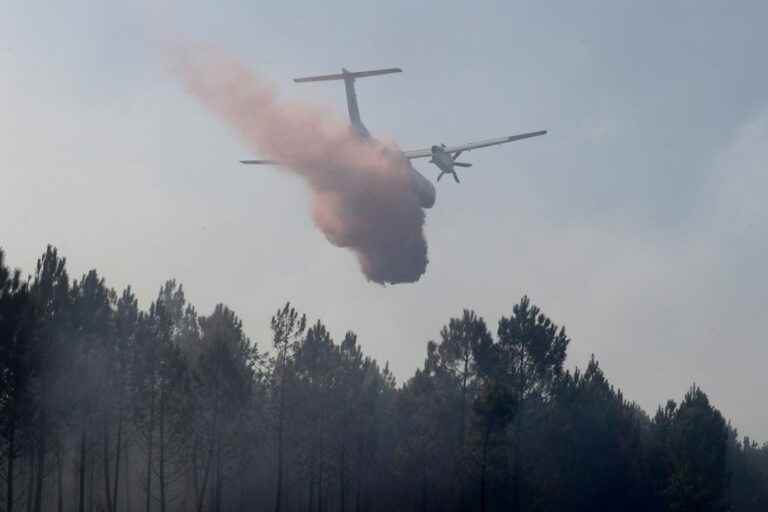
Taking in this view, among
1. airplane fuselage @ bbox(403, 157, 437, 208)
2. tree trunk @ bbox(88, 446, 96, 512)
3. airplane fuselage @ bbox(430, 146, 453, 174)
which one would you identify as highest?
airplane fuselage @ bbox(430, 146, 453, 174)

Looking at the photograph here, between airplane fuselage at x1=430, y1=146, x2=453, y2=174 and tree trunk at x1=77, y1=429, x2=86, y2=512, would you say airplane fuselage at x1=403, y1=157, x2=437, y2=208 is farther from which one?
tree trunk at x1=77, y1=429, x2=86, y2=512

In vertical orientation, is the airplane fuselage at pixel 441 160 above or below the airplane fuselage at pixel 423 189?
above

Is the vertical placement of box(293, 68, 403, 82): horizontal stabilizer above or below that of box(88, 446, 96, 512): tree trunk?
above

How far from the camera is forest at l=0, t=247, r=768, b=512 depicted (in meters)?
59.6

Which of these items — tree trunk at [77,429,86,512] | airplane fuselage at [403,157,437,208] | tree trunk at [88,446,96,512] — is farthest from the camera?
airplane fuselage at [403,157,437,208]

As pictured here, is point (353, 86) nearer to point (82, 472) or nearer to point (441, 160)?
point (441, 160)

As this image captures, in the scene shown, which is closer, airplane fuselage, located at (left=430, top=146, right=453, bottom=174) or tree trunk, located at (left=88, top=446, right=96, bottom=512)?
tree trunk, located at (left=88, top=446, right=96, bottom=512)

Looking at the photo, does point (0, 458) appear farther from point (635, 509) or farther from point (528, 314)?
point (635, 509)

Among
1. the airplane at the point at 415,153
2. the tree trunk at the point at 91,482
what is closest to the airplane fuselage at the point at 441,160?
the airplane at the point at 415,153

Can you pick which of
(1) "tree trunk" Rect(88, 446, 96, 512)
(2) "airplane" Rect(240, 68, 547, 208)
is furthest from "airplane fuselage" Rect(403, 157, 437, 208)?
(1) "tree trunk" Rect(88, 446, 96, 512)

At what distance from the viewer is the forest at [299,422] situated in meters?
59.6

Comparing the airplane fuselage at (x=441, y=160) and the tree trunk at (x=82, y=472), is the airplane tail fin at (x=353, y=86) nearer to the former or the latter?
the airplane fuselage at (x=441, y=160)

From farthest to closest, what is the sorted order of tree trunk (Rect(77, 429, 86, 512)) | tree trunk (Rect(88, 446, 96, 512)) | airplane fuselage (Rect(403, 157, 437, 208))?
airplane fuselage (Rect(403, 157, 437, 208))
tree trunk (Rect(88, 446, 96, 512))
tree trunk (Rect(77, 429, 86, 512))

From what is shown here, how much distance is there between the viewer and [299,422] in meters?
78.8
